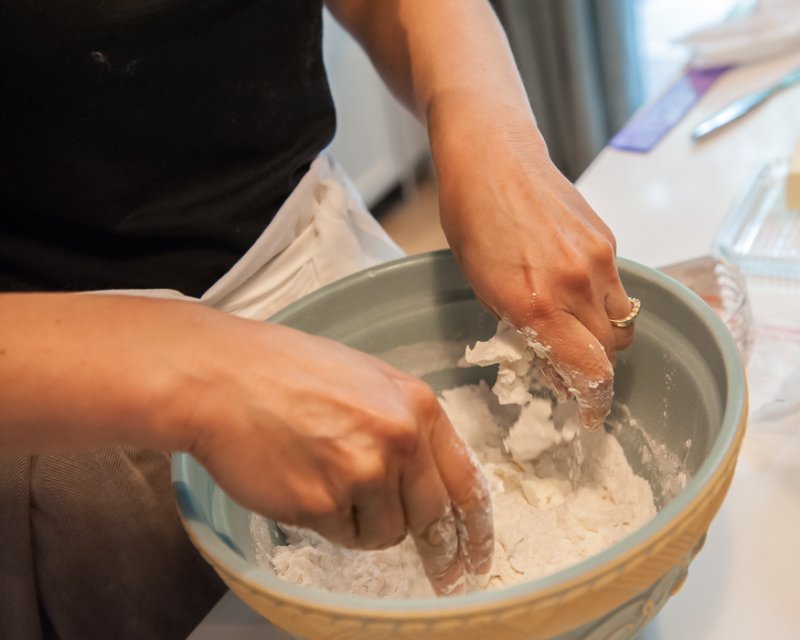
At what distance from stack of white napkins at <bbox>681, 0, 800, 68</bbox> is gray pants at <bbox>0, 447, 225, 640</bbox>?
3.26ft

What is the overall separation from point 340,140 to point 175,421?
1.88 meters

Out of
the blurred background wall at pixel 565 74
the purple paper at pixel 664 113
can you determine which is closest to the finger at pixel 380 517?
the purple paper at pixel 664 113

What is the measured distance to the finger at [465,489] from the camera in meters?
0.47

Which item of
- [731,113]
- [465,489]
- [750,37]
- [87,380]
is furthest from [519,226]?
[750,37]

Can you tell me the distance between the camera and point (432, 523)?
484 mm

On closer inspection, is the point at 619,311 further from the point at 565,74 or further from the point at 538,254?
the point at 565,74

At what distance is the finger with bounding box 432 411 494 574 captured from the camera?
1.56 ft

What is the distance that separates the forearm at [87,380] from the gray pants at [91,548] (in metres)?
0.24

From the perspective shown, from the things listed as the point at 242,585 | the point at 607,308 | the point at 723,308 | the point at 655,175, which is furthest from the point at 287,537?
the point at 655,175

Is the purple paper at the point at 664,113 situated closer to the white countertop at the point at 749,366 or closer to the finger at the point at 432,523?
the white countertop at the point at 749,366

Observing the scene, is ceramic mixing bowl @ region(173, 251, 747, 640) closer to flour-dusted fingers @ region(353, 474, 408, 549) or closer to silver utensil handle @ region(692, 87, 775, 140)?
flour-dusted fingers @ region(353, 474, 408, 549)

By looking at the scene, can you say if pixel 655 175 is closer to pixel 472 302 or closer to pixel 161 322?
pixel 472 302

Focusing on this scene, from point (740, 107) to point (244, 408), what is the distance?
93cm

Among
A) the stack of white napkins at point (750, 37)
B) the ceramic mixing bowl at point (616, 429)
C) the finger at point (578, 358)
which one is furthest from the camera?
the stack of white napkins at point (750, 37)
